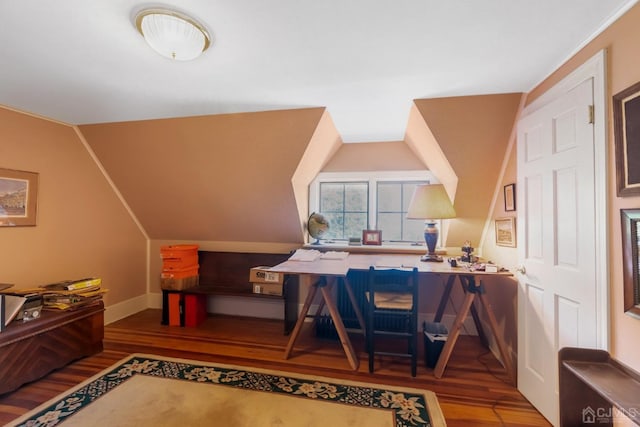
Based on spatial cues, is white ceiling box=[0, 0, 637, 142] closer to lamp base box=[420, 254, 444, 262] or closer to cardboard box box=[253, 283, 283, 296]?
lamp base box=[420, 254, 444, 262]

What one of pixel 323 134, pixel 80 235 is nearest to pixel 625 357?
pixel 323 134

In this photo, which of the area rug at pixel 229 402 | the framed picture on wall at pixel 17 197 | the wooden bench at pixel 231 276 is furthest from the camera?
the wooden bench at pixel 231 276

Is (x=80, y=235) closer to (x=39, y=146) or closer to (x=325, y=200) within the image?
(x=39, y=146)

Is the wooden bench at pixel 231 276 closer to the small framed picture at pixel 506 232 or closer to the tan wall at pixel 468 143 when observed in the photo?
the tan wall at pixel 468 143

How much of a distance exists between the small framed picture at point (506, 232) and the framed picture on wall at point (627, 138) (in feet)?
3.15

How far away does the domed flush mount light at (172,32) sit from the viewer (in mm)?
1182

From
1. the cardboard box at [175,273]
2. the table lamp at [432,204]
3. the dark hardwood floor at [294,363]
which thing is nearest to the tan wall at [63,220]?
the cardboard box at [175,273]

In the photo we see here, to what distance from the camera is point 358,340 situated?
2.69 m

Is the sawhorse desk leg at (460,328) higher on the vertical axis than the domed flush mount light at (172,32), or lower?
lower

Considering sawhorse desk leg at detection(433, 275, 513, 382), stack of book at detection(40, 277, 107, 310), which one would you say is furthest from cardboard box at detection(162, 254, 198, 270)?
sawhorse desk leg at detection(433, 275, 513, 382)

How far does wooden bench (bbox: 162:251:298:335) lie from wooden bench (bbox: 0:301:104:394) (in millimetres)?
772

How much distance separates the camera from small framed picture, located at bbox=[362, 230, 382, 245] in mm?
3086

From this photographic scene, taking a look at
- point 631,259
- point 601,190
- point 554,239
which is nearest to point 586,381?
point 631,259

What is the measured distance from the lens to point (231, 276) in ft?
10.9
